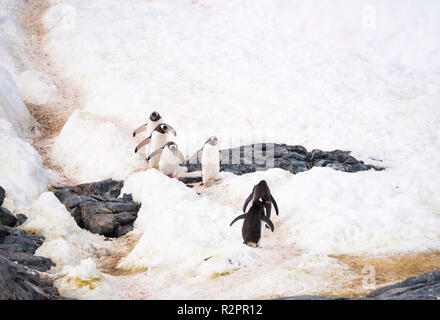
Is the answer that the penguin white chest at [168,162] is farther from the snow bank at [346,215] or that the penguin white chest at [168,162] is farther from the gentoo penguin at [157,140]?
the snow bank at [346,215]

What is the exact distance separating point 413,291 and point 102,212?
639cm

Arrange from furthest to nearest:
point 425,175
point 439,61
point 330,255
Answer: point 439,61 < point 425,175 < point 330,255

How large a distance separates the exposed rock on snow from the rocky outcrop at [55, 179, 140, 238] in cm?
147

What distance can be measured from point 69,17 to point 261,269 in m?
20.2

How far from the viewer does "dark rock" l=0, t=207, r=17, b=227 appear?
7.54 metres

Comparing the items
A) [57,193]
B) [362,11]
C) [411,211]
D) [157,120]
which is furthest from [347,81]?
[57,193]

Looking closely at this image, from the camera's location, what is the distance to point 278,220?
321 inches

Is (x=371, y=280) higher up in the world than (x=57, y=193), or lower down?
lower down

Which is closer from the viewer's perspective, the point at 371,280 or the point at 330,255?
the point at 371,280

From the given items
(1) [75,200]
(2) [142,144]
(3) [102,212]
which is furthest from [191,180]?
(1) [75,200]

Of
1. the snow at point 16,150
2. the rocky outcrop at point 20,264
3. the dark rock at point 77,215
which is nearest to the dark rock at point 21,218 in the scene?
the rocky outcrop at point 20,264

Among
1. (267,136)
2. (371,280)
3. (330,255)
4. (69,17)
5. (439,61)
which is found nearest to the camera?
(371,280)

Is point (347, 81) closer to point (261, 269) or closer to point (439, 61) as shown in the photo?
point (439, 61)

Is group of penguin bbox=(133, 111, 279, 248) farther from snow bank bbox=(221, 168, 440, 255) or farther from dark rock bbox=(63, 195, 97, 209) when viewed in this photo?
dark rock bbox=(63, 195, 97, 209)
